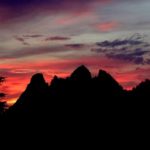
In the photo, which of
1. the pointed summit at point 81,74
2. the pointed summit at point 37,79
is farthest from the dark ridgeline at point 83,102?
the pointed summit at point 37,79

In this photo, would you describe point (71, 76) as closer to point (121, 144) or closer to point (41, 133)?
point (41, 133)

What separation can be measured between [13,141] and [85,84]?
47.6 feet

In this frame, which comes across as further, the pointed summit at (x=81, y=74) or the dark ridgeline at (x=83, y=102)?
the pointed summit at (x=81, y=74)

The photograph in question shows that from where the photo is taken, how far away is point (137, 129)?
58344mm

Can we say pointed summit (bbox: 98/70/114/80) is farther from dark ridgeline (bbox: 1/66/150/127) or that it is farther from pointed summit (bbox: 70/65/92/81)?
pointed summit (bbox: 70/65/92/81)

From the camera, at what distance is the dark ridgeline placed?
202 feet

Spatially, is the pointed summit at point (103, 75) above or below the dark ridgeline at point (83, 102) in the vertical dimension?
above

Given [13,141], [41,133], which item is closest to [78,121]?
[41,133]

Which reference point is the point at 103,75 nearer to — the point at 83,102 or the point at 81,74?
the point at 81,74

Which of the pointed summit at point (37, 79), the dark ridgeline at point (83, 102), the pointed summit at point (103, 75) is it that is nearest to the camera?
the dark ridgeline at point (83, 102)

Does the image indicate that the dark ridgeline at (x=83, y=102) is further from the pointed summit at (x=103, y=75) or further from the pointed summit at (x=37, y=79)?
the pointed summit at (x=37, y=79)

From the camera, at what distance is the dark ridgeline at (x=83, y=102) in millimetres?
61594

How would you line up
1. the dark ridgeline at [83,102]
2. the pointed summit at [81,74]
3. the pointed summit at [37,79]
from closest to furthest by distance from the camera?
1. the dark ridgeline at [83,102]
2. the pointed summit at [81,74]
3. the pointed summit at [37,79]

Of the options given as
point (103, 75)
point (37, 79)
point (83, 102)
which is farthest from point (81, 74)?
point (37, 79)
